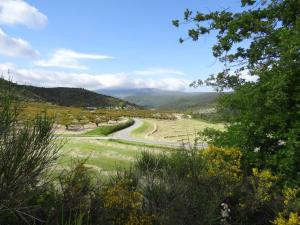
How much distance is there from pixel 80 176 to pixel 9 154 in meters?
1.81

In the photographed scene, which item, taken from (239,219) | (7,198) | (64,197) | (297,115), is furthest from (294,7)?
(7,198)

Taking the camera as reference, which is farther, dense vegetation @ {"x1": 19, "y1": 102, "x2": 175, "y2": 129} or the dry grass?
the dry grass

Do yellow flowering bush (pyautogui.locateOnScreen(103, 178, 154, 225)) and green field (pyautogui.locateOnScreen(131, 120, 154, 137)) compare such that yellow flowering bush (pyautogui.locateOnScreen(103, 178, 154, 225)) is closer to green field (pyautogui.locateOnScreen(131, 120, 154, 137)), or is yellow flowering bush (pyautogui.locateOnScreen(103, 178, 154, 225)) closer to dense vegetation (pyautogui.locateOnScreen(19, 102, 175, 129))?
dense vegetation (pyautogui.locateOnScreen(19, 102, 175, 129))

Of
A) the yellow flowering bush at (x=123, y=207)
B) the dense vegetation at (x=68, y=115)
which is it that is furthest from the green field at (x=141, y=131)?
the yellow flowering bush at (x=123, y=207)

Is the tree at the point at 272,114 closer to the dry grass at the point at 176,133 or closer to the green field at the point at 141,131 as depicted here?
the dry grass at the point at 176,133

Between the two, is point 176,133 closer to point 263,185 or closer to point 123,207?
point 263,185

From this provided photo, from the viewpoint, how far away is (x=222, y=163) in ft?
31.0

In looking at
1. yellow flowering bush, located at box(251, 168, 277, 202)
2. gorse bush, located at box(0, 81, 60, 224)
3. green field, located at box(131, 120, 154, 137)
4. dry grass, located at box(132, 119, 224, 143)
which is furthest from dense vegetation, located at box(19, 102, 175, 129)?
dry grass, located at box(132, 119, 224, 143)

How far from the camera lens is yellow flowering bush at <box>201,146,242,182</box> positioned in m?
9.15

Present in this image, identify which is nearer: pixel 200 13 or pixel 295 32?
pixel 295 32

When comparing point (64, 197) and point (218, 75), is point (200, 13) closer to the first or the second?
point (218, 75)

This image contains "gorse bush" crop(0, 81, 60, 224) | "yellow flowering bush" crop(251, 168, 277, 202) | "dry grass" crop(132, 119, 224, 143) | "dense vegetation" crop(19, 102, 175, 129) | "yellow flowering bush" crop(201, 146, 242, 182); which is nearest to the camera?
"gorse bush" crop(0, 81, 60, 224)

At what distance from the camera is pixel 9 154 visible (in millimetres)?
6027

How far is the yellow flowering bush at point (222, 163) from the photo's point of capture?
30.0ft
